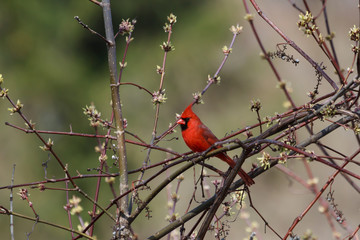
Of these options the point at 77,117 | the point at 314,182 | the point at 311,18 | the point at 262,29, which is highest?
the point at 262,29

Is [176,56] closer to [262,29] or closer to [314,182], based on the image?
[262,29]

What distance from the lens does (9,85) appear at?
8.20 meters

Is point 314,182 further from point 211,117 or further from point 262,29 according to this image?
point 262,29

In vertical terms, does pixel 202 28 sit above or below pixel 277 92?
above

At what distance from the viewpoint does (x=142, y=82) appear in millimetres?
8023

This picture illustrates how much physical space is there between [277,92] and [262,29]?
1.63 meters

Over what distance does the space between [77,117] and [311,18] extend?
6929mm

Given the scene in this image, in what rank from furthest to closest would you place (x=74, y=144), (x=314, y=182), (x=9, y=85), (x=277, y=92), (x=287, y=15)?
(x=287, y=15), (x=277, y=92), (x=9, y=85), (x=74, y=144), (x=314, y=182)

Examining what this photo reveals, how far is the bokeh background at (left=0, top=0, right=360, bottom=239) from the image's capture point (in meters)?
7.67

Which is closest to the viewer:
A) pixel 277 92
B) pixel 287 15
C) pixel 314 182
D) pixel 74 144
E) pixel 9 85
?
pixel 314 182

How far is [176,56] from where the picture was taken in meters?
8.69

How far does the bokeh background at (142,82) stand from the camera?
25.2 feet

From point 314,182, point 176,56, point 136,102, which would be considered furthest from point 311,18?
point 176,56

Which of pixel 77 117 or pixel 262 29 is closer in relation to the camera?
A: pixel 77 117
